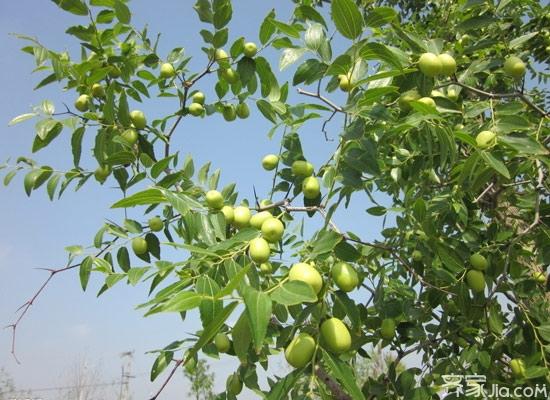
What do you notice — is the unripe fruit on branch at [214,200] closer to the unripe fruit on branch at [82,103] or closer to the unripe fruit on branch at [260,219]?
the unripe fruit on branch at [260,219]

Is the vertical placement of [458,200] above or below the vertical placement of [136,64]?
below

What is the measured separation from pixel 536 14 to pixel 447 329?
241 centimetres

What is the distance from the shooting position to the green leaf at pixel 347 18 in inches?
50.1

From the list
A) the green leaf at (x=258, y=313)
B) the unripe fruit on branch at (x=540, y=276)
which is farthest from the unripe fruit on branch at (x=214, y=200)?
the unripe fruit on branch at (x=540, y=276)

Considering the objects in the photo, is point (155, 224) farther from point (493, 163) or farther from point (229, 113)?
point (493, 163)

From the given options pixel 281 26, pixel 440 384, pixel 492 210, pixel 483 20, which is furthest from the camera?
pixel 492 210

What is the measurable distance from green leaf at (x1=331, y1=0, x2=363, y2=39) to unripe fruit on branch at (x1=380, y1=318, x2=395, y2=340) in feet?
4.08

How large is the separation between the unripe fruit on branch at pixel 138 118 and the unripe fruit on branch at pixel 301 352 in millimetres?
1331

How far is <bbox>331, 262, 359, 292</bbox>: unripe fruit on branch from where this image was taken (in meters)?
1.29

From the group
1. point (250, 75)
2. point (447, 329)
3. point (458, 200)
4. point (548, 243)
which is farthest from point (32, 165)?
point (548, 243)

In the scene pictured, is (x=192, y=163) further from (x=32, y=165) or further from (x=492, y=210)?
(x=492, y=210)

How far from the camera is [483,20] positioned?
1768mm

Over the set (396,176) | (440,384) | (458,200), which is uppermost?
(396,176)

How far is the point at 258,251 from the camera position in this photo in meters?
1.25
